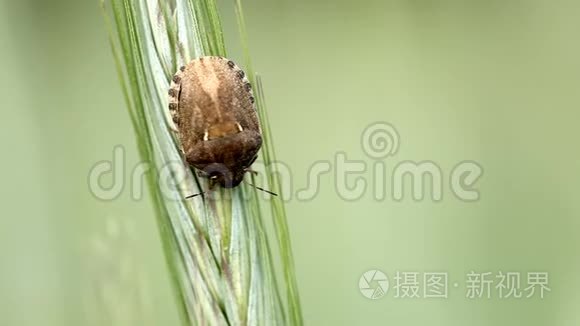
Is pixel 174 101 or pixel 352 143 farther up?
pixel 174 101

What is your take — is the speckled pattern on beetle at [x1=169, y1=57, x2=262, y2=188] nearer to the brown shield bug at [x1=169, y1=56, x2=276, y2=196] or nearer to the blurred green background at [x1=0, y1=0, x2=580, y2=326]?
the brown shield bug at [x1=169, y1=56, x2=276, y2=196]

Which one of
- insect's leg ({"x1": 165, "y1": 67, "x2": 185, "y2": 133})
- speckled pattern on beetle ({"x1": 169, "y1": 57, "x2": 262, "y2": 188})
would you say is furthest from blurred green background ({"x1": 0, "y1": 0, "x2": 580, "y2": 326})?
insect's leg ({"x1": 165, "y1": 67, "x2": 185, "y2": 133})

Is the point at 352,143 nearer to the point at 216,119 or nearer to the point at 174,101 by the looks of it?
the point at 216,119

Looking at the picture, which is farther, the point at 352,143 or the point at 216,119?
the point at 352,143

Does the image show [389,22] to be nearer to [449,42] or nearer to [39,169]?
[449,42]

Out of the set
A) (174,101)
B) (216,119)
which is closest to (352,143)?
(216,119)

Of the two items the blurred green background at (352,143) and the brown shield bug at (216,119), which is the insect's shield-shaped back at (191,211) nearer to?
the brown shield bug at (216,119)
